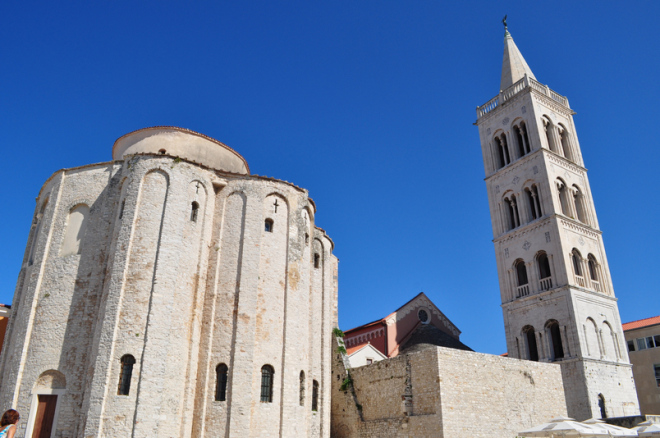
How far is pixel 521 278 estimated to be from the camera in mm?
34625

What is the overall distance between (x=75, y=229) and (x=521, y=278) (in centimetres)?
2721

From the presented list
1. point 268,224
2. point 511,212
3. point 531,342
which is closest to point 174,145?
point 268,224

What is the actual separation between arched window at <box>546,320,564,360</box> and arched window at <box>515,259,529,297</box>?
272 centimetres

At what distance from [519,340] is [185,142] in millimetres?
23835

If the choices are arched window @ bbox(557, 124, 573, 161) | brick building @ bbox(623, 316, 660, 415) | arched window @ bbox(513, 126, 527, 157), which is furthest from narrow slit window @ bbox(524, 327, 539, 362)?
arched window @ bbox(557, 124, 573, 161)

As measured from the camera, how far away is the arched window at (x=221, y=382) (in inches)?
827

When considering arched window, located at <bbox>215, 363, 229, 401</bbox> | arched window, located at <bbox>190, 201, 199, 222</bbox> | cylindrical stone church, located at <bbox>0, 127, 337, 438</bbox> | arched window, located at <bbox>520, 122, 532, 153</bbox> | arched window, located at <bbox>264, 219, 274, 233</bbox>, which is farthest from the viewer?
arched window, located at <bbox>520, 122, 532, 153</bbox>

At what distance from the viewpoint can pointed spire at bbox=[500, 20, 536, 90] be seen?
40.3m

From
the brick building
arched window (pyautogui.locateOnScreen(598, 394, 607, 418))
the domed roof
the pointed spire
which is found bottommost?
arched window (pyautogui.locateOnScreen(598, 394, 607, 418))

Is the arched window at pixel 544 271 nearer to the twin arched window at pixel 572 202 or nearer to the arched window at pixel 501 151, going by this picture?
the twin arched window at pixel 572 202

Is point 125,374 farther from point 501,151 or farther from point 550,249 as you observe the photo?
point 501,151

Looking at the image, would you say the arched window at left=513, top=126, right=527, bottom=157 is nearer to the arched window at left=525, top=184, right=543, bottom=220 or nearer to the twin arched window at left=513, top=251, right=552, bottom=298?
the arched window at left=525, top=184, right=543, bottom=220

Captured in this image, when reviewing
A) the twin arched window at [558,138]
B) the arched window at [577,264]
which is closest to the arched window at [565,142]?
the twin arched window at [558,138]

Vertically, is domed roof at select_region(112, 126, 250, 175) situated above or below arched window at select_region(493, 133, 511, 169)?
below
